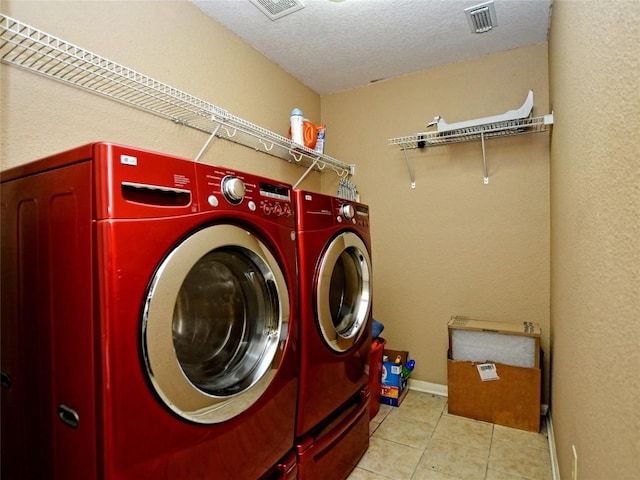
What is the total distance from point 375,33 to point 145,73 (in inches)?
54.5

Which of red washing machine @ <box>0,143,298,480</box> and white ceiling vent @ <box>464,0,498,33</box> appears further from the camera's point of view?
white ceiling vent @ <box>464,0,498,33</box>


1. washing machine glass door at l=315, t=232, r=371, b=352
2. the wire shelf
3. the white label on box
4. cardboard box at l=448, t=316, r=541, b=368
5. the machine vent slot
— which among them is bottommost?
the white label on box

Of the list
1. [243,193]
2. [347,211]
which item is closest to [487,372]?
[347,211]

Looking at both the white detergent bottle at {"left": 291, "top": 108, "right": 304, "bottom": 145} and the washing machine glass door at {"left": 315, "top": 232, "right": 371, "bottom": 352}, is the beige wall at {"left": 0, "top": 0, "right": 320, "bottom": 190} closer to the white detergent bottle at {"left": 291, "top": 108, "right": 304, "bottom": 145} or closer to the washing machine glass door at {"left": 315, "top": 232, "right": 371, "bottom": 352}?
the white detergent bottle at {"left": 291, "top": 108, "right": 304, "bottom": 145}

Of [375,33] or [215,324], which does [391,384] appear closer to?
[215,324]

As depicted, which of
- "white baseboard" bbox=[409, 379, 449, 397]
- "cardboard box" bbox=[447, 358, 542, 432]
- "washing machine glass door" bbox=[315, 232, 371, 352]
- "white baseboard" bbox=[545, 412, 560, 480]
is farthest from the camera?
"white baseboard" bbox=[409, 379, 449, 397]

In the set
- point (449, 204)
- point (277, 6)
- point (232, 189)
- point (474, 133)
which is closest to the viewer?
point (232, 189)

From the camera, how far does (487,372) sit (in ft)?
7.15

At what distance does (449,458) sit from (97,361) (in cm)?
186

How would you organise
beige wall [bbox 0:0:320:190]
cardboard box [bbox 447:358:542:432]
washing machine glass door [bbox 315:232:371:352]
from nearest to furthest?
beige wall [bbox 0:0:320:190] → washing machine glass door [bbox 315:232:371:352] → cardboard box [bbox 447:358:542:432]

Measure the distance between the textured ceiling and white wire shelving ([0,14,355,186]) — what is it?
64cm

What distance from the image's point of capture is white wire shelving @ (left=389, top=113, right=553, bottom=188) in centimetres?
218

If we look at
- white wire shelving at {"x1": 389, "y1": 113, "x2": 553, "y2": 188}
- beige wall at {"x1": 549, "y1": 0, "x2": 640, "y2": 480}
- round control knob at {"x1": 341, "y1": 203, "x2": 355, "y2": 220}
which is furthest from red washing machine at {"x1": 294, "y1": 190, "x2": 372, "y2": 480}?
white wire shelving at {"x1": 389, "y1": 113, "x2": 553, "y2": 188}

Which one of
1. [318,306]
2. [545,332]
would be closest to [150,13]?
[318,306]
